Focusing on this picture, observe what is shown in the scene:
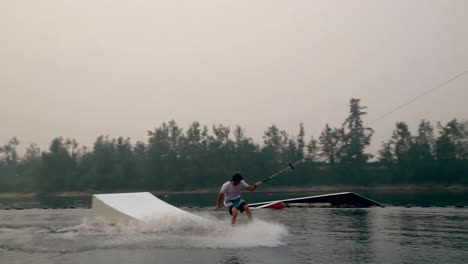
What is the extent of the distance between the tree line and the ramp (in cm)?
7978

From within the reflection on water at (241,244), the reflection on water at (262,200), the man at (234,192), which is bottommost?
the reflection on water at (241,244)

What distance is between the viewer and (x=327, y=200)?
28375mm

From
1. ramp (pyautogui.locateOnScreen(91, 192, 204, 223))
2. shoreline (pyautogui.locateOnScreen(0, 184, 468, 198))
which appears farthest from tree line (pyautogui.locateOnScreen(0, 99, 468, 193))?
ramp (pyautogui.locateOnScreen(91, 192, 204, 223))

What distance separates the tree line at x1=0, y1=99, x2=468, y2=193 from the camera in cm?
9838

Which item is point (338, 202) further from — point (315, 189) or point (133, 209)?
point (315, 189)

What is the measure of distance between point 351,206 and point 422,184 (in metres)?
75.7

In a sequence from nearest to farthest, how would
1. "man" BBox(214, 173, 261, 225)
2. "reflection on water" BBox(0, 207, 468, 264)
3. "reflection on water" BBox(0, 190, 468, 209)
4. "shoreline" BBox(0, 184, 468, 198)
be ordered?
"reflection on water" BBox(0, 207, 468, 264) < "man" BBox(214, 173, 261, 225) < "reflection on water" BBox(0, 190, 468, 209) < "shoreline" BBox(0, 184, 468, 198)

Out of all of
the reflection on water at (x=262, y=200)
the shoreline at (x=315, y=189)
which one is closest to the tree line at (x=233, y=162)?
the shoreline at (x=315, y=189)

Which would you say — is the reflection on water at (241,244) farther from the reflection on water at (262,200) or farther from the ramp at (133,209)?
the reflection on water at (262,200)

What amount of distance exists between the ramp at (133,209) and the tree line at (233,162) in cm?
7978

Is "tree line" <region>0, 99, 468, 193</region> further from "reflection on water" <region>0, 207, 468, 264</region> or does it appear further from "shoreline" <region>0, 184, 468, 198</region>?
"reflection on water" <region>0, 207, 468, 264</region>

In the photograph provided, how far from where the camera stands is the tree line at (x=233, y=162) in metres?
98.4

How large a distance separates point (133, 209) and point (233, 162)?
9353 cm

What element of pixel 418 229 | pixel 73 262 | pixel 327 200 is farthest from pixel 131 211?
pixel 327 200
